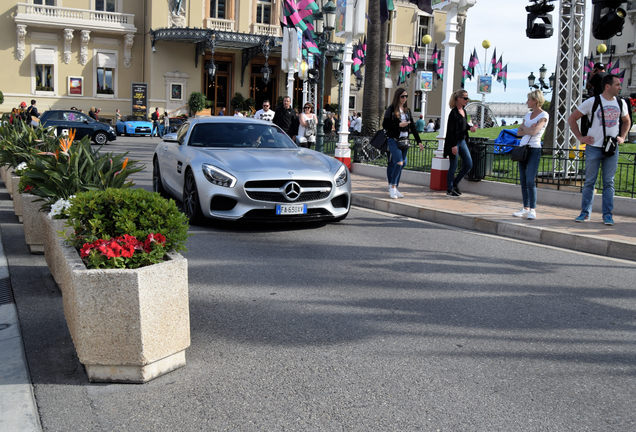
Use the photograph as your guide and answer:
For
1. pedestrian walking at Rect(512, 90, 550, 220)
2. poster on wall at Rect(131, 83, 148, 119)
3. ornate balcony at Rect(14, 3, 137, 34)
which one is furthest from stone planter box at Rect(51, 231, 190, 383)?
ornate balcony at Rect(14, 3, 137, 34)

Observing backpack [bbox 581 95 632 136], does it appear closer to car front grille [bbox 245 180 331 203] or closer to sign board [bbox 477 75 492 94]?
car front grille [bbox 245 180 331 203]

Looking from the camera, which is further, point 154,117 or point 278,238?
point 154,117

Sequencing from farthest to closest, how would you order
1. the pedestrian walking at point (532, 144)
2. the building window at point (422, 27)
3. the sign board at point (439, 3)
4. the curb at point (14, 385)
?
the building window at point (422, 27) < the sign board at point (439, 3) < the pedestrian walking at point (532, 144) < the curb at point (14, 385)

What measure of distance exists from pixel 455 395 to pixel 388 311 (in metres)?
1.64

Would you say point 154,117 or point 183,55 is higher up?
point 183,55

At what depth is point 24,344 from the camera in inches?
172

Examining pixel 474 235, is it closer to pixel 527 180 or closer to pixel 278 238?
pixel 527 180

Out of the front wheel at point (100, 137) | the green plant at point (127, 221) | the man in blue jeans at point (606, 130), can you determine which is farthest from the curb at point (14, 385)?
the front wheel at point (100, 137)

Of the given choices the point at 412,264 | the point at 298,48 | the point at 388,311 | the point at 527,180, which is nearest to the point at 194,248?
the point at 412,264

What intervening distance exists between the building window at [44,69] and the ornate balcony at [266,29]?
1404 centimetres

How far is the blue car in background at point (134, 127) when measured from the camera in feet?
132

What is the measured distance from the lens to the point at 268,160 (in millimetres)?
8938

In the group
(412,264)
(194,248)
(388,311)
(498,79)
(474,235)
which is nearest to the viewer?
(388,311)

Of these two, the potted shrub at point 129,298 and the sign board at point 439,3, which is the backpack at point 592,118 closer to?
the sign board at point 439,3
